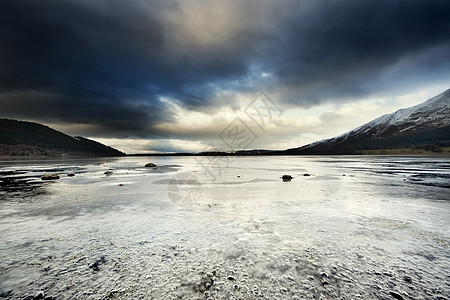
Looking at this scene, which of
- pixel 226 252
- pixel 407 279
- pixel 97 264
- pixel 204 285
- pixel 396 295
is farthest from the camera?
pixel 226 252

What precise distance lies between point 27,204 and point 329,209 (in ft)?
52.9

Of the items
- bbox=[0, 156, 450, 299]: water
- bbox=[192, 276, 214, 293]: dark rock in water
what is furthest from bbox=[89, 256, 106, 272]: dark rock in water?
bbox=[192, 276, 214, 293]: dark rock in water

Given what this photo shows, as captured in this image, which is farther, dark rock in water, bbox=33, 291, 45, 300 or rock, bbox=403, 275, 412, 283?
rock, bbox=403, 275, 412, 283

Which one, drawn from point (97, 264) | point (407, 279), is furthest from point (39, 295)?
point (407, 279)

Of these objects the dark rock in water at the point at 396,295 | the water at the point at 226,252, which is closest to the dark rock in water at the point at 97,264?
the water at the point at 226,252

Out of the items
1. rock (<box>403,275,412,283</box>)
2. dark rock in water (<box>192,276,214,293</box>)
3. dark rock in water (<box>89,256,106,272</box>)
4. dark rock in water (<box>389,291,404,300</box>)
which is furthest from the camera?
dark rock in water (<box>89,256,106,272</box>)

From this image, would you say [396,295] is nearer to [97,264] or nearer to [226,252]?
[226,252]

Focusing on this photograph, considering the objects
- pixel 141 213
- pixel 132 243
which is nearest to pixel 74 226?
pixel 141 213

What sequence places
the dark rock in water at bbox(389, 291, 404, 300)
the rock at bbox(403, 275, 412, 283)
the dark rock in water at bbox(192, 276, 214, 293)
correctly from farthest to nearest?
the rock at bbox(403, 275, 412, 283) → the dark rock in water at bbox(192, 276, 214, 293) → the dark rock in water at bbox(389, 291, 404, 300)

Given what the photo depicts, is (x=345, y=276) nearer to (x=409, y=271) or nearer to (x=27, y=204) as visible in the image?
(x=409, y=271)

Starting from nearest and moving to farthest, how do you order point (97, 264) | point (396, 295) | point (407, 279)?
1. point (396, 295)
2. point (407, 279)
3. point (97, 264)

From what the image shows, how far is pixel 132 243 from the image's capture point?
6.07 meters

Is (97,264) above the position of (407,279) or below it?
above

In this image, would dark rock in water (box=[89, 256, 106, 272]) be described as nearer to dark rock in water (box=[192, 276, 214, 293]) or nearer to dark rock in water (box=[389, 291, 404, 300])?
dark rock in water (box=[192, 276, 214, 293])
